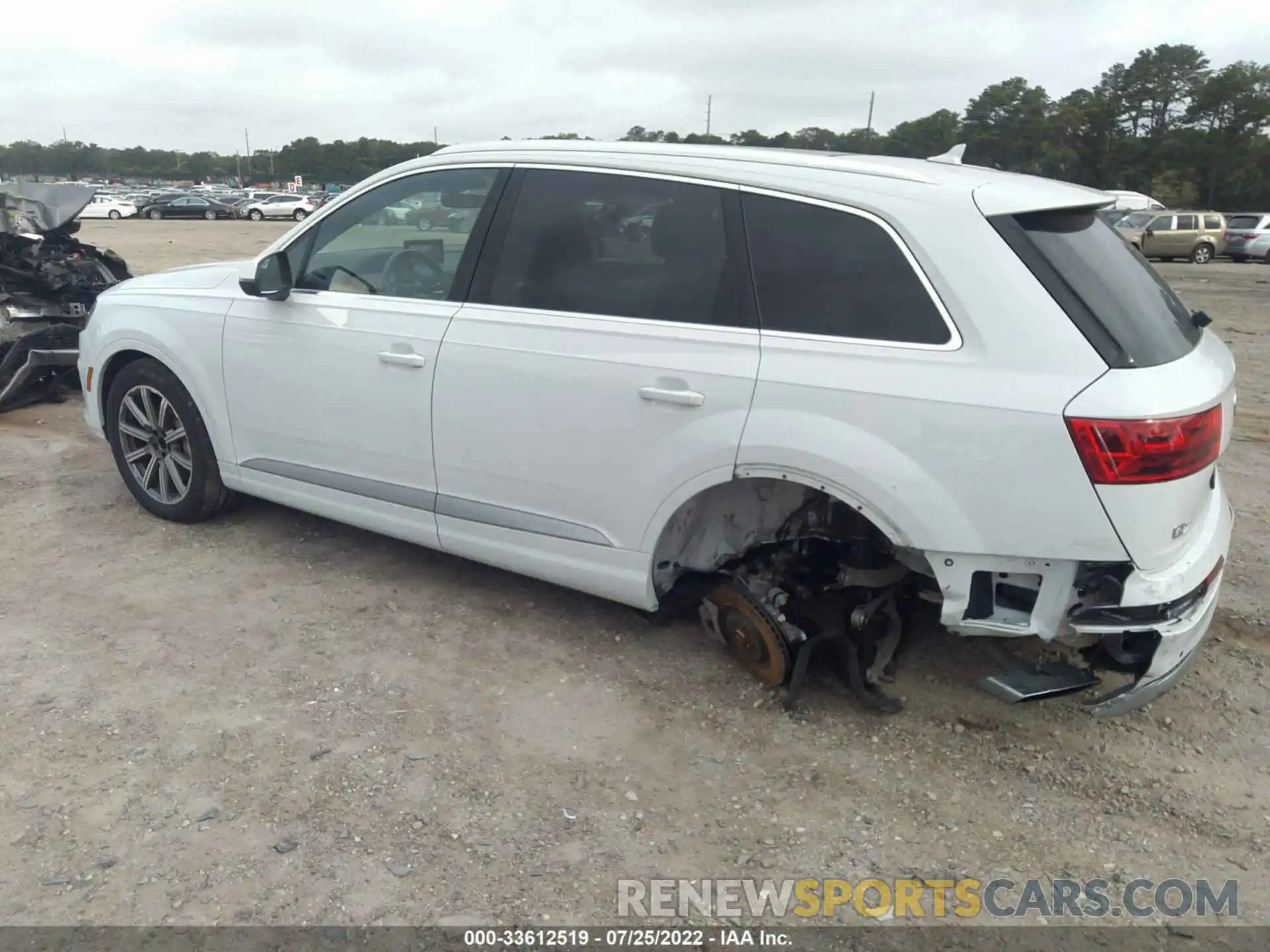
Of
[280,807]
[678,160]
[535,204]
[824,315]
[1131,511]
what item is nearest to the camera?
[1131,511]

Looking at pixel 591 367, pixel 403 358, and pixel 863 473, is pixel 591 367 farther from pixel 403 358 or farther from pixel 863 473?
pixel 863 473

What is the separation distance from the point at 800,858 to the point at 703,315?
5.77 ft

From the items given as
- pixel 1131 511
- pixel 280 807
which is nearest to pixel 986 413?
pixel 1131 511

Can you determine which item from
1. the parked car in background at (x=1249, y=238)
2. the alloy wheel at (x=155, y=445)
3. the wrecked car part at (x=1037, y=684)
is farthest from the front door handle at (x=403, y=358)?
the parked car in background at (x=1249, y=238)

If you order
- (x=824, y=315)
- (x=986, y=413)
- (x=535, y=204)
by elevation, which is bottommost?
(x=986, y=413)

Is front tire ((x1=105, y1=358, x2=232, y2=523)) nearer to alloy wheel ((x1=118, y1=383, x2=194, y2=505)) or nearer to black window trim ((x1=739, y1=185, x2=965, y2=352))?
alloy wheel ((x1=118, y1=383, x2=194, y2=505))

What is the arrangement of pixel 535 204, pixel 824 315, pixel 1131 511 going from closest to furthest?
pixel 1131 511
pixel 824 315
pixel 535 204

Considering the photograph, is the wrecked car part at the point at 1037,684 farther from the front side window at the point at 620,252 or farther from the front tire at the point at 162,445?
the front tire at the point at 162,445

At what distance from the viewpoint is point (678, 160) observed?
353cm

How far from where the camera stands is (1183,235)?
2786 centimetres

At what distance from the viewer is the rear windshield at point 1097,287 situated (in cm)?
282

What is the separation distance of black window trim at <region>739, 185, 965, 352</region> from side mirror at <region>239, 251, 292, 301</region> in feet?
7.00

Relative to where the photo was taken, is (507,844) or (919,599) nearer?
(507,844)

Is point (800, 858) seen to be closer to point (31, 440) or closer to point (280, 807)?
point (280, 807)
